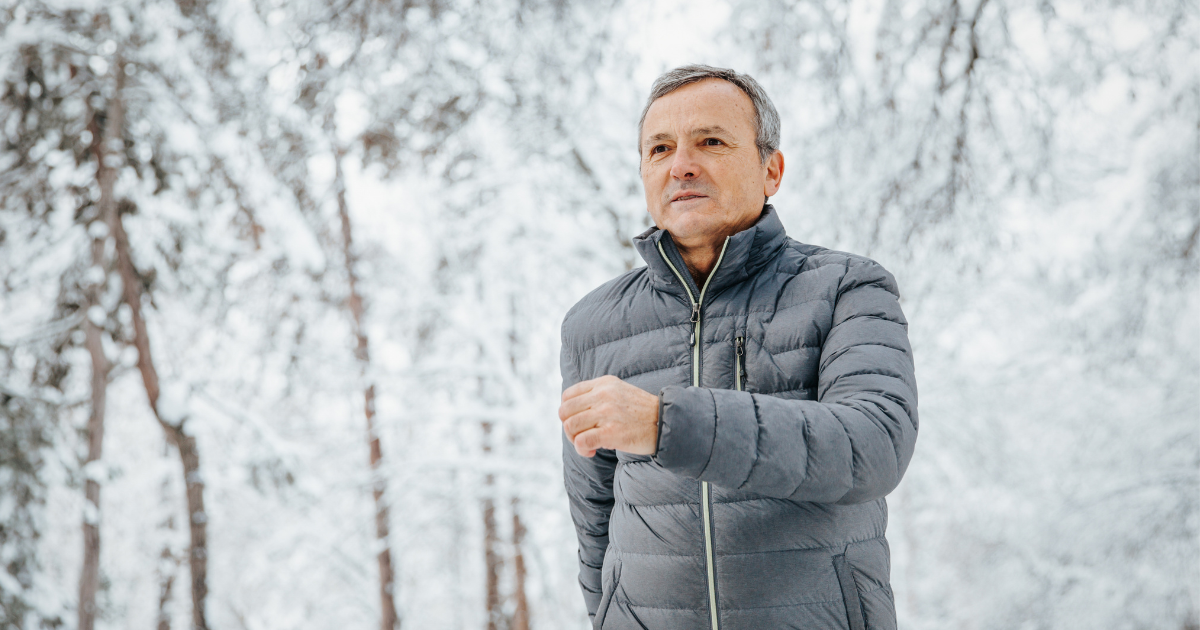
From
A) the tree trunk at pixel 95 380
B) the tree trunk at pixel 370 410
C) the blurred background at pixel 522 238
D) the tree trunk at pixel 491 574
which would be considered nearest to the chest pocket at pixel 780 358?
the blurred background at pixel 522 238

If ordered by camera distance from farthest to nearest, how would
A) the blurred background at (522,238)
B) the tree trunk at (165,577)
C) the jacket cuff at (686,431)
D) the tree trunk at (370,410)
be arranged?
the tree trunk at (165,577) → the tree trunk at (370,410) → the blurred background at (522,238) → the jacket cuff at (686,431)

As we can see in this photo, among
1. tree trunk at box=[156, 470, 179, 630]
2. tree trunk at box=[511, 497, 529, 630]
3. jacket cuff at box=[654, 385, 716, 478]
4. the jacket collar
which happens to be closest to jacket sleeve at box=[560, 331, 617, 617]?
the jacket collar

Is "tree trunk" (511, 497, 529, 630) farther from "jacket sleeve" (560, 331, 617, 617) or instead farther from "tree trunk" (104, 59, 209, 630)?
"jacket sleeve" (560, 331, 617, 617)

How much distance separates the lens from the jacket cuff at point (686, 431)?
0.89 m

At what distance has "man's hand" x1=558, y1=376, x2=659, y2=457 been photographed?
0.90 metres

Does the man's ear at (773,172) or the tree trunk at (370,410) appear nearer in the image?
the man's ear at (773,172)

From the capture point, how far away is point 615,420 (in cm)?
90

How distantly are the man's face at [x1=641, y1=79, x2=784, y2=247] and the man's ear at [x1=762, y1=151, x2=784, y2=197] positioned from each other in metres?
0.06

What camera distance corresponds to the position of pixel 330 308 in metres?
8.04

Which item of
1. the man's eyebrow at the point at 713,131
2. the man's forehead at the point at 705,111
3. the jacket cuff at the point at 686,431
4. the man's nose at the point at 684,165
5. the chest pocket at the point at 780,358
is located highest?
the man's forehead at the point at 705,111

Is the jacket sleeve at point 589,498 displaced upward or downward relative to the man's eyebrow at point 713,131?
downward

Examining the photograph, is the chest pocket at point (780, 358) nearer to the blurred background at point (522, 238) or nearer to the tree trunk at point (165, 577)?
the blurred background at point (522, 238)

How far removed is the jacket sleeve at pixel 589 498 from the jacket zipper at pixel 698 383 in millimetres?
309

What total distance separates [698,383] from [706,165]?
→ 38 centimetres
